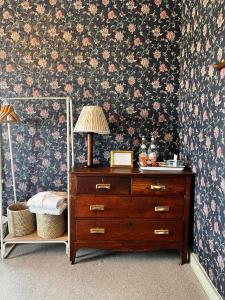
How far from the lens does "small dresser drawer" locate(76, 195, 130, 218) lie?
2244 mm

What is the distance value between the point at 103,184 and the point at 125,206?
26 cm

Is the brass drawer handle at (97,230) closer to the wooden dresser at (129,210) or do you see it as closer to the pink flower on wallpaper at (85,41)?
the wooden dresser at (129,210)

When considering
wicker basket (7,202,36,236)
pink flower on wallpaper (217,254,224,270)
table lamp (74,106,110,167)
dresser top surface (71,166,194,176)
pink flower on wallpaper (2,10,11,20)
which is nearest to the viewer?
pink flower on wallpaper (217,254,224,270)

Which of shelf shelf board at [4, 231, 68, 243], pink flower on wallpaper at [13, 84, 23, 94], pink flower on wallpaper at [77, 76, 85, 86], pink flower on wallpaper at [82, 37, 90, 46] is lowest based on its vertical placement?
shelf shelf board at [4, 231, 68, 243]

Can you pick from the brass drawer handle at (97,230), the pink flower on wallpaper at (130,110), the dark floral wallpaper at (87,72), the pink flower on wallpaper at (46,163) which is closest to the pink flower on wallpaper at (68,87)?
the dark floral wallpaper at (87,72)

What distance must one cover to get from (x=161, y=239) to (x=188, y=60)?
1.56 m

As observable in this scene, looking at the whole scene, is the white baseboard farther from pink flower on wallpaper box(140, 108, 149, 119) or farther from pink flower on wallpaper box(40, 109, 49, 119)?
pink flower on wallpaper box(40, 109, 49, 119)

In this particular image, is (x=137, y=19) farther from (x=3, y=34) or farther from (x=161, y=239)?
(x=161, y=239)

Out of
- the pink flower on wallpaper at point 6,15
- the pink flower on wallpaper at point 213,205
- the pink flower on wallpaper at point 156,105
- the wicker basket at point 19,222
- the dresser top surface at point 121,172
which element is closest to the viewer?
the pink flower on wallpaper at point 213,205

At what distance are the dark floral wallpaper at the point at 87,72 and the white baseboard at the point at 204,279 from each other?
3.41ft

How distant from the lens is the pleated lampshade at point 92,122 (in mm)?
2326

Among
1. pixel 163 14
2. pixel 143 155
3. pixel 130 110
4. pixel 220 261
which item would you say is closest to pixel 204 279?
pixel 220 261

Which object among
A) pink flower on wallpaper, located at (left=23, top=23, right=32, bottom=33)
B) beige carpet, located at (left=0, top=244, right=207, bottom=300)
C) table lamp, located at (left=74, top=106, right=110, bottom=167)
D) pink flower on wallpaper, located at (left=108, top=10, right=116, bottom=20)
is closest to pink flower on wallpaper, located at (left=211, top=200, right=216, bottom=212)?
beige carpet, located at (left=0, top=244, right=207, bottom=300)

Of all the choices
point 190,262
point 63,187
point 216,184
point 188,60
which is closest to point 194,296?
point 190,262
